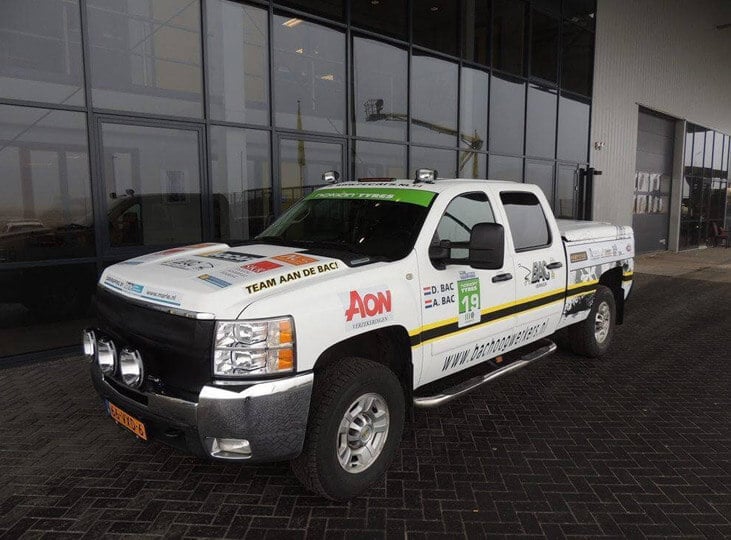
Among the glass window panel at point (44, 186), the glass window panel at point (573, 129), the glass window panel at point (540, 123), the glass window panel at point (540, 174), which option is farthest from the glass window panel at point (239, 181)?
the glass window panel at point (573, 129)

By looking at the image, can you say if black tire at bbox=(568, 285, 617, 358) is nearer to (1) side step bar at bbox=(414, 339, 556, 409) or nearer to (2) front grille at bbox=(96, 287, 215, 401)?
(1) side step bar at bbox=(414, 339, 556, 409)

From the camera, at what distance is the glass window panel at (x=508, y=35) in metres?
13.0

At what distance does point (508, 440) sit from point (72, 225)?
5785 millimetres

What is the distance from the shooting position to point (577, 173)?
16141mm

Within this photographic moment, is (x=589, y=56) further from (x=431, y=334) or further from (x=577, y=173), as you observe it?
(x=431, y=334)

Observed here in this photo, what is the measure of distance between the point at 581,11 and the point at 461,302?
14.9m

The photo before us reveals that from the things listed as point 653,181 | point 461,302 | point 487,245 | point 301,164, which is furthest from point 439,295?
point 653,181

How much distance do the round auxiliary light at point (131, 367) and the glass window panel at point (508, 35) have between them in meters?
12.0

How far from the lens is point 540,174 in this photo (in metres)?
14.8

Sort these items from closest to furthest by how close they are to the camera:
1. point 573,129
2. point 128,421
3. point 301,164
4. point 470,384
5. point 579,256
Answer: point 128,421 < point 470,384 < point 579,256 < point 301,164 < point 573,129

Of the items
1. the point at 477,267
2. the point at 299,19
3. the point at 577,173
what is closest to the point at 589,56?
the point at 577,173

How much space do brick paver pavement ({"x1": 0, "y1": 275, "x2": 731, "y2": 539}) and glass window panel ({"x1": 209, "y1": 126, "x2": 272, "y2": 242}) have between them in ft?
11.4

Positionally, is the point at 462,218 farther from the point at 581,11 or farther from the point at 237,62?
the point at 581,11

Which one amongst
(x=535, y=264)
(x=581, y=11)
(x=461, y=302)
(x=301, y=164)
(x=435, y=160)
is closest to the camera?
(x=461, y=302)
